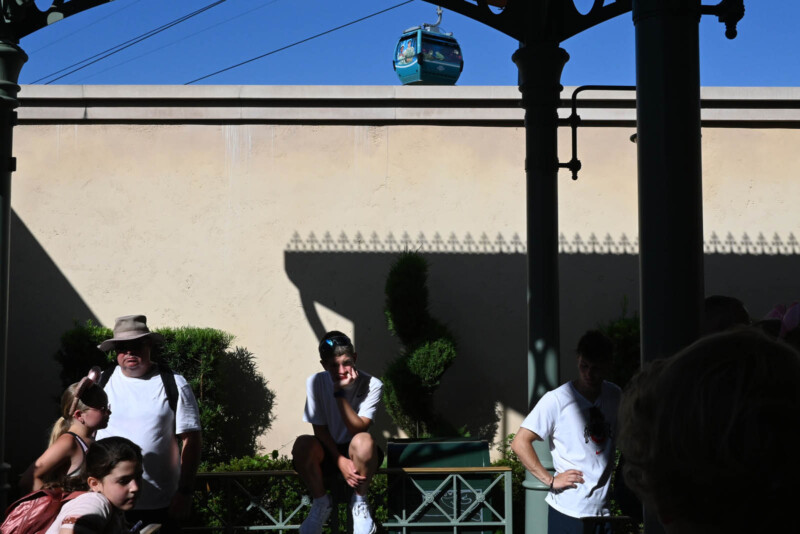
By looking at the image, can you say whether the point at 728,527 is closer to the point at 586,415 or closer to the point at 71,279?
the point at 586,415

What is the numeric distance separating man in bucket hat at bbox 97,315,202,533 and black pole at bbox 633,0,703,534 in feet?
8.76

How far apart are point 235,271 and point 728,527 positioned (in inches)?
351

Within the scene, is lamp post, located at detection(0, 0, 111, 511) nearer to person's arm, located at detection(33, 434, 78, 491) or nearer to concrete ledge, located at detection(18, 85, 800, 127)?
person's arm, located at detection(33, 434, 78, 491)

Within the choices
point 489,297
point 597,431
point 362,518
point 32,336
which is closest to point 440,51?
point 489,297

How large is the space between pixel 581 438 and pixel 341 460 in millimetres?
1719

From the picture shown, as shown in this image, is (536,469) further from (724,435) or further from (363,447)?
(724,435)

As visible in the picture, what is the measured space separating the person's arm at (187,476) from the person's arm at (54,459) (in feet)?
2.72

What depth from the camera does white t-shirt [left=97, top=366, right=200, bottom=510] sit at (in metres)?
4.82

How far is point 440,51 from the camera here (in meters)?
18.1

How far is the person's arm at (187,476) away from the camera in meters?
4.86

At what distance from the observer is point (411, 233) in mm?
9734

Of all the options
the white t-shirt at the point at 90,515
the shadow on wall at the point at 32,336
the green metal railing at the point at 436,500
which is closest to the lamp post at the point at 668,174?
the white t-shirt at the point at 90,515

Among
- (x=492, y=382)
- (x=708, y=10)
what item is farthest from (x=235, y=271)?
(x=708, y=10)

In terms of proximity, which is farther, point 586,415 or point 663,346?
point 586,415
